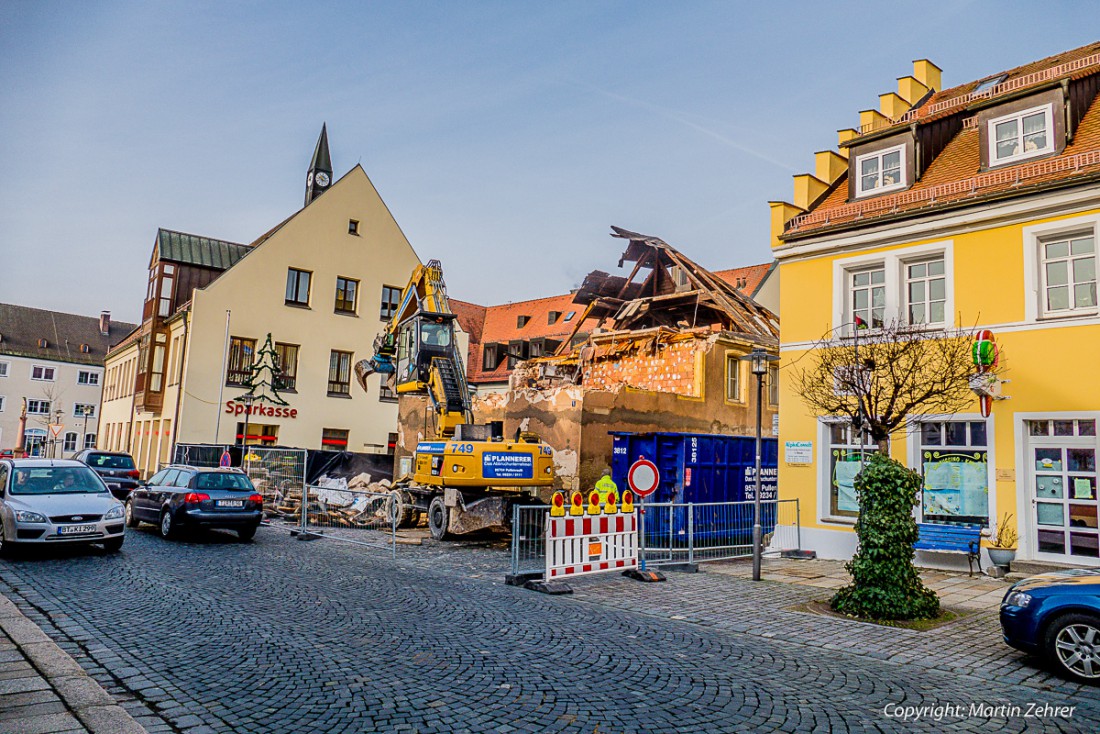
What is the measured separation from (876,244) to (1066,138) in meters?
3.66

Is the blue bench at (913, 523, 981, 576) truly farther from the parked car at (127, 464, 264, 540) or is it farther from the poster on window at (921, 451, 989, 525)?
the parked car at (127, 464, 264, 540)

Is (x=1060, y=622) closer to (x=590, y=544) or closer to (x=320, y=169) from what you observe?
(x=590, y=544)

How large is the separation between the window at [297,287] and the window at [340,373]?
2.75 m

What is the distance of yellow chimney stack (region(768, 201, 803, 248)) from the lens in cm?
1773

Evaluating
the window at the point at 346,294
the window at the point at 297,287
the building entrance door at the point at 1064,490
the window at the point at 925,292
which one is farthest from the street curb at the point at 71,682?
the window at the point at 346,294

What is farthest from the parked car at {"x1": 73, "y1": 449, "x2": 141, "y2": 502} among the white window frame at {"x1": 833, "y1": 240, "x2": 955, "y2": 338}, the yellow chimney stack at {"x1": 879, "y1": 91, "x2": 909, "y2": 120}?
the yellow chimney stack at {"x1": 879, "y1": 91, "x2": 909, "y2": 120}

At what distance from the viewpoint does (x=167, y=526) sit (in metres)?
16.0

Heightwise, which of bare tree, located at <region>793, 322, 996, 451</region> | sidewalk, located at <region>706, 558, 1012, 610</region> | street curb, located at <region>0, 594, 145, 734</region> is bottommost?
street curb, located at <region>0, 594, 145, 734</region>

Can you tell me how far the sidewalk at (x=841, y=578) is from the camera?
1117 centimetres

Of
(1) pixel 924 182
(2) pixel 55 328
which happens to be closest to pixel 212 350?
(1) pixel 924 182

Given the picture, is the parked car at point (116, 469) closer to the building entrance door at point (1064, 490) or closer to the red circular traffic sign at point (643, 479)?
the red circular traffic sign at point (643, 479)

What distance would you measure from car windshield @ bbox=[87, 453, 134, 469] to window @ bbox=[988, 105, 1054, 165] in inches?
1041

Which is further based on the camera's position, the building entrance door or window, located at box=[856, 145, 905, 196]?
window, located at box=[856, 145, 905, 196]

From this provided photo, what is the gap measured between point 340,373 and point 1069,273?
29624 mm
